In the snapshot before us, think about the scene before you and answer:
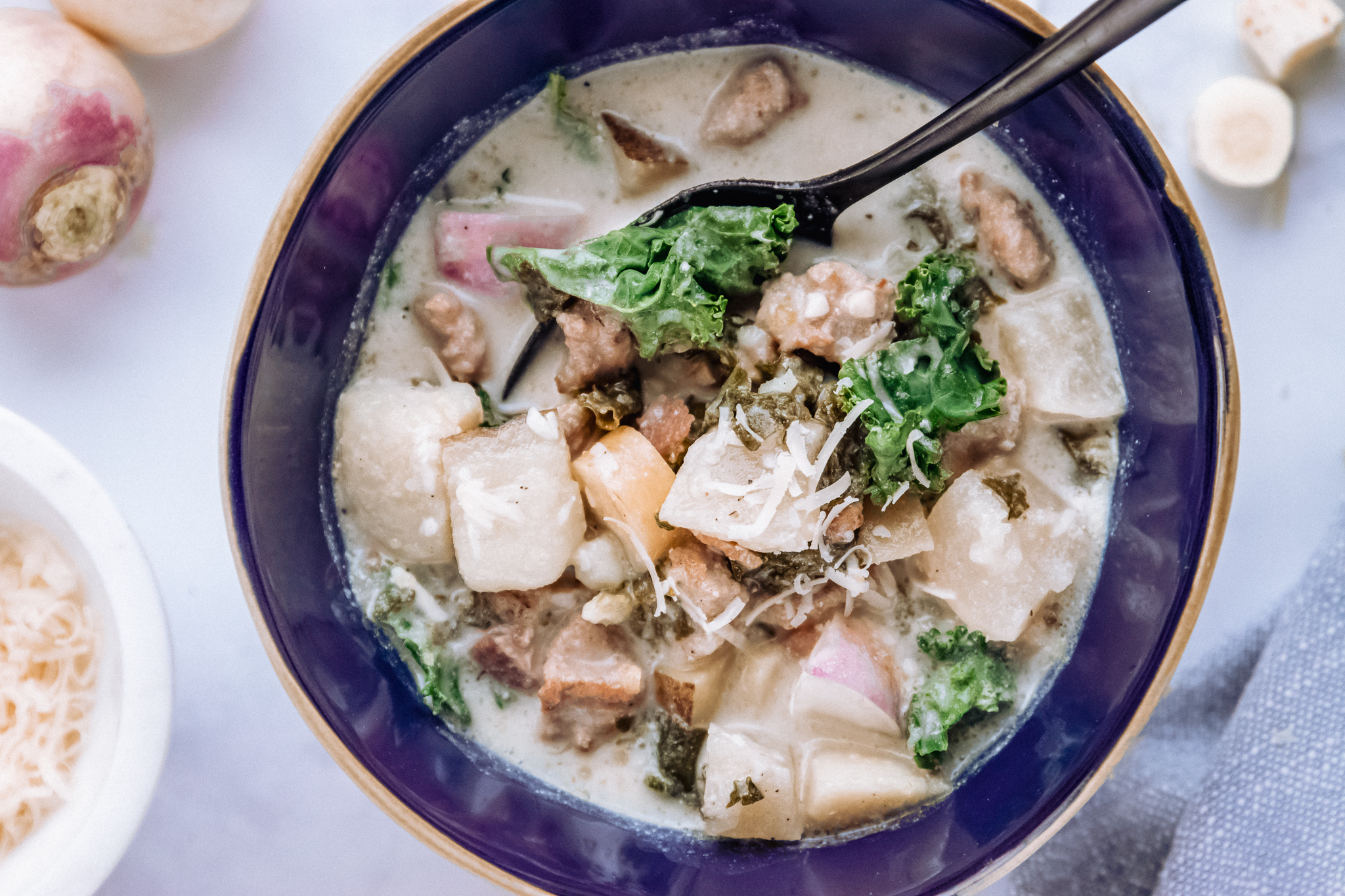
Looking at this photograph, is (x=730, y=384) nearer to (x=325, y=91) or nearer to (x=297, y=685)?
(x=297, y=685)

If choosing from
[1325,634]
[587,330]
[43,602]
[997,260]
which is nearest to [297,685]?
[43,602]

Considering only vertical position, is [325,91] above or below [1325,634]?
above

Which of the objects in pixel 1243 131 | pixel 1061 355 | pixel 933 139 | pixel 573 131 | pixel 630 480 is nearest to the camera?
pixel 933 139

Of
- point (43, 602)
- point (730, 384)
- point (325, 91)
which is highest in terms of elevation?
point (325, 91)

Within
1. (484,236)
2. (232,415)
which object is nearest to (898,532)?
(484,236)

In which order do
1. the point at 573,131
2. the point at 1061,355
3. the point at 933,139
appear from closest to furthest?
the point at 933,139, the point at 1061,355, the point at 573,131

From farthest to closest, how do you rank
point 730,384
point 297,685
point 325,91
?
point 325,91 < point 730,384 < point 297,685

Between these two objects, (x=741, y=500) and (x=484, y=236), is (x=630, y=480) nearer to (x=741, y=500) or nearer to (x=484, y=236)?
(x=741, y=500)
